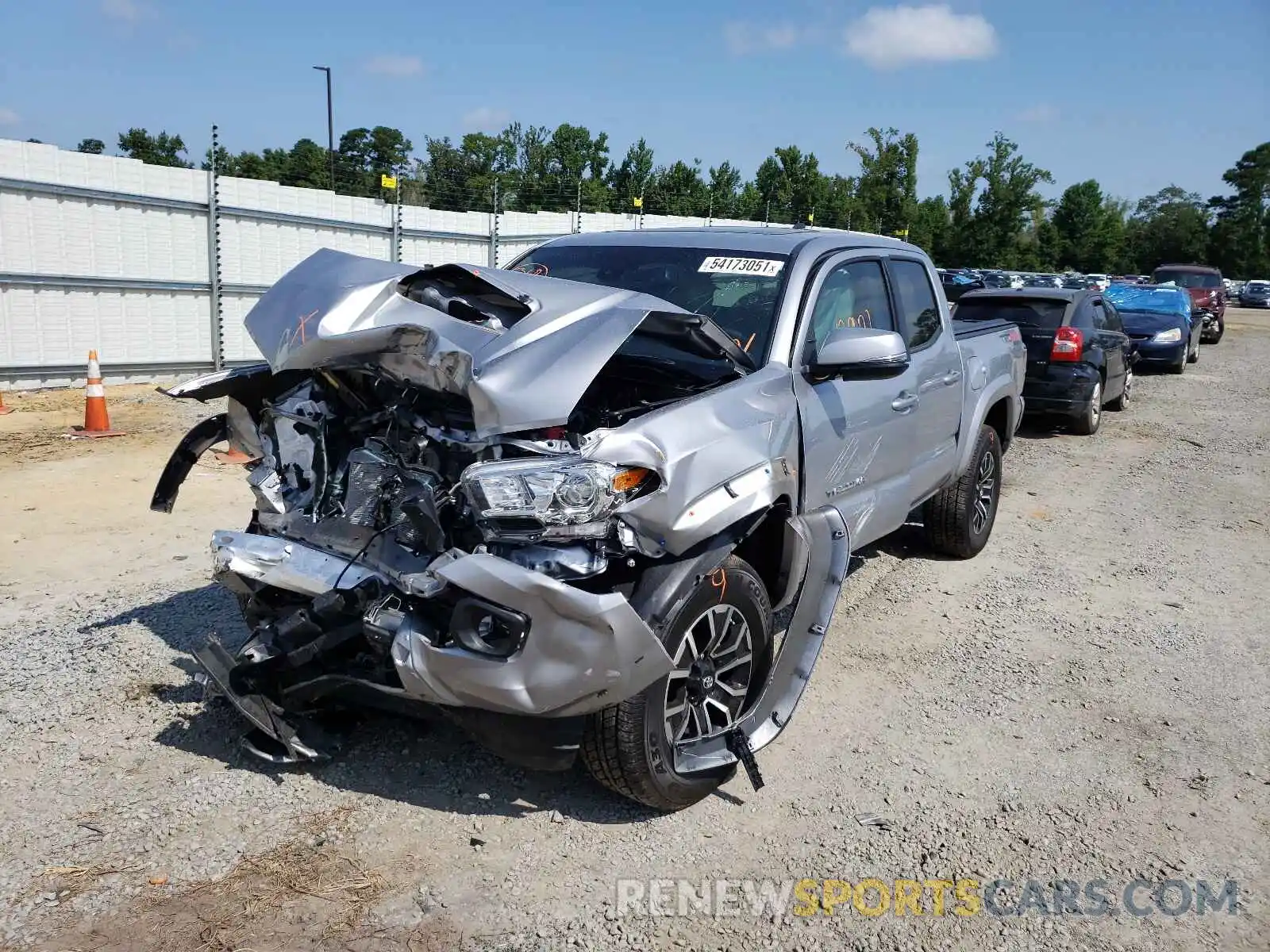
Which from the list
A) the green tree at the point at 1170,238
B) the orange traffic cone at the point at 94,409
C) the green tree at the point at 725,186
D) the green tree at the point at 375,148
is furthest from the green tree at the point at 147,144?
the green tree at the point at 1170,238

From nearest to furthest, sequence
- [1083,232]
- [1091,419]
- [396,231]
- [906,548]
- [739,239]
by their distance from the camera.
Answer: [739,239], [906,548], [1091,419], [396,231], [1083,232]

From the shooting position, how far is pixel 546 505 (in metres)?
2.90

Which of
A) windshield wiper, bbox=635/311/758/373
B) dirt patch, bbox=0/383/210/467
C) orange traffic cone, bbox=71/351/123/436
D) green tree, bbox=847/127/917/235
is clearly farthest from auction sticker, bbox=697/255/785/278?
green tree, bbox=847/127/917/235

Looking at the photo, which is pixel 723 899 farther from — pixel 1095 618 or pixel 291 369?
pixel 1095 618

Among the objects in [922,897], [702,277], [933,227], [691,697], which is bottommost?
[922,897]

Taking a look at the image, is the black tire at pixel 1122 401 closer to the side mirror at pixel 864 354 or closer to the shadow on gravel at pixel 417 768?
the side mirror at pixel 864 354

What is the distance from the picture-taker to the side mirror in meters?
3.86

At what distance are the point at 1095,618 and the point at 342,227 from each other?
452 inches

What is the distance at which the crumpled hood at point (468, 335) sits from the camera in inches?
117

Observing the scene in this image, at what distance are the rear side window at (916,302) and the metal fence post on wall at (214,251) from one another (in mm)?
9714

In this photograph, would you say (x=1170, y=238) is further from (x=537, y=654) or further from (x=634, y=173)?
(x=537, y=654)

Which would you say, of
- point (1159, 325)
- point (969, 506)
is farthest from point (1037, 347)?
point (1159, 325)

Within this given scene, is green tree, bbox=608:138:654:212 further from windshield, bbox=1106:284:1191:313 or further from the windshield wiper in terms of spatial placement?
the windshield wiper

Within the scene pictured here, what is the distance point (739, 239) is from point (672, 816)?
2.67 m
